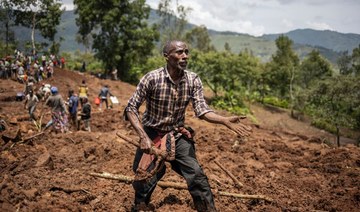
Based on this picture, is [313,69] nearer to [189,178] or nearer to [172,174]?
[172,174]

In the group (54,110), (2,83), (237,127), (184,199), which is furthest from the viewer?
(2,83)

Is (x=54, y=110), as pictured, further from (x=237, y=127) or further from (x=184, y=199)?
(x=237, y=127)

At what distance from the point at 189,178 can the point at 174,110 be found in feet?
2.40

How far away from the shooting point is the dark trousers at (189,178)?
3475 mm

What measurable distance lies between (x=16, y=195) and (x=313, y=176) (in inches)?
228

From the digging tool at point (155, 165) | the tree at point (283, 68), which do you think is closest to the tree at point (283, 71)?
the tree at point (283, 68)

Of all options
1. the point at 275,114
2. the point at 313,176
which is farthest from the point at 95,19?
the point at 313,176

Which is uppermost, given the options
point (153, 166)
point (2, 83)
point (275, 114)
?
point (153, 166)

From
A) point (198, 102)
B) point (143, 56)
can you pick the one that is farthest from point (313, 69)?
point (198, 102)

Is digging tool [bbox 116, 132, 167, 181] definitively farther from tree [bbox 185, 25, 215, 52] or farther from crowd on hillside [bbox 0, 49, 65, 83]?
tree [bbox 185, 25, 215, 52]

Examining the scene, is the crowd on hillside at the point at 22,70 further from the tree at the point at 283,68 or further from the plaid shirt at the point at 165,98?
the tree at the point at 283,68

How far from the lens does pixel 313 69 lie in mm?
42062

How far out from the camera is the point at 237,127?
3.12m

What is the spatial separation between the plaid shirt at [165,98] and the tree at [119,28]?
2659 centimetres
